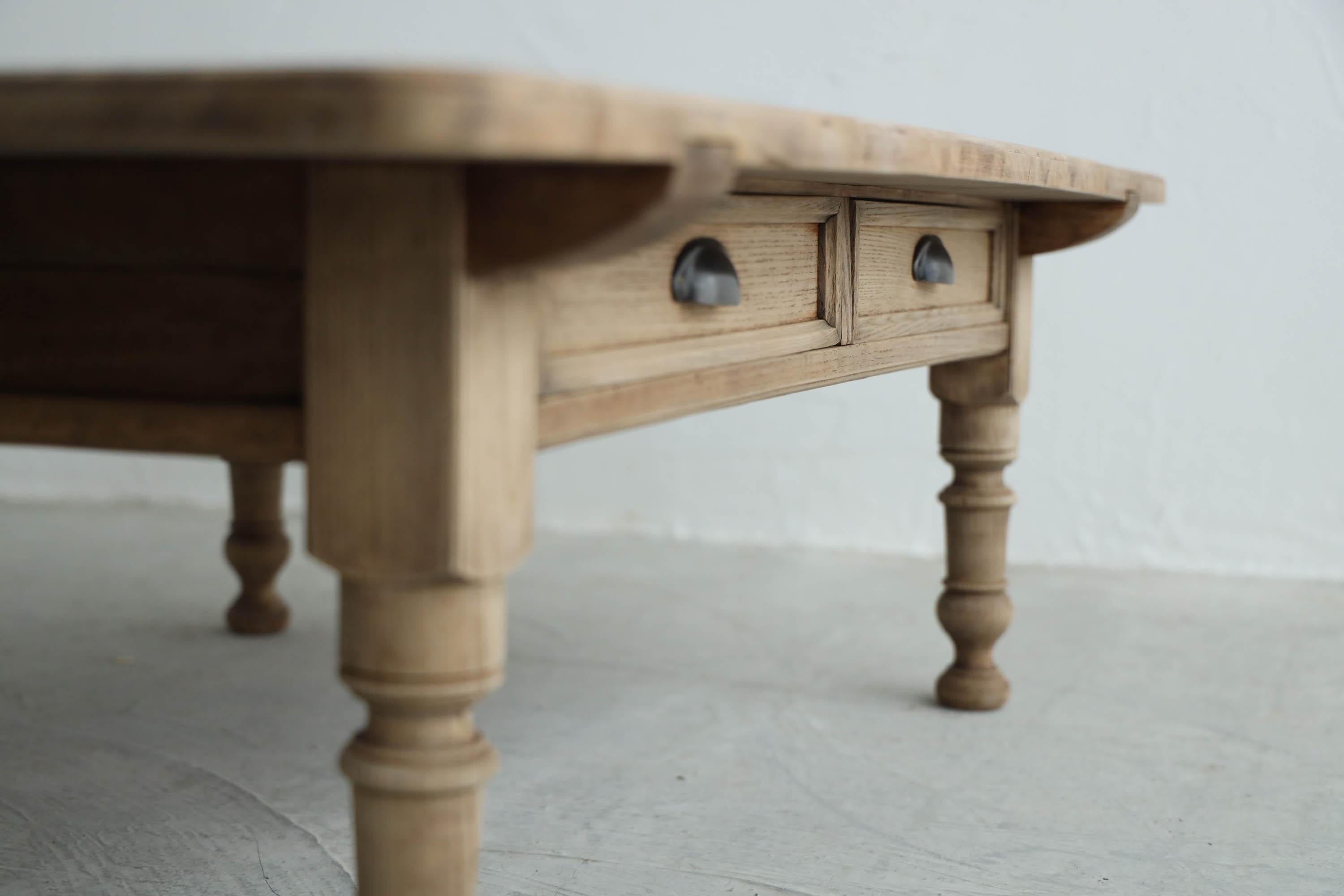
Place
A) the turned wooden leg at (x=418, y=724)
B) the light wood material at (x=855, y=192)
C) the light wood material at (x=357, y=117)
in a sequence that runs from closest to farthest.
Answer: the light wood material at (x=357, y=117) → the turned wooden leg at (x=418, y=724) → the light wood material at (x=855, y=192)

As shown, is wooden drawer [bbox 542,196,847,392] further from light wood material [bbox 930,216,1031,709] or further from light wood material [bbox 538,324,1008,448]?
light wood material [bbox 930,216,1031,709]

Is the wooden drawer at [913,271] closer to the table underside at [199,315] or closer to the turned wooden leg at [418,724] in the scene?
the table underside at [199,315]

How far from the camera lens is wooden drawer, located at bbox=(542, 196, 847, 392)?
2.95 feet

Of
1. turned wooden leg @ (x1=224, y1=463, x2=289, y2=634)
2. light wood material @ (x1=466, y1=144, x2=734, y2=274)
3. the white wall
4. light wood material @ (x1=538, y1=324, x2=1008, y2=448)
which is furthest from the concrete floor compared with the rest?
light wood material @ (x1=466, y1=144, x2=734, y2=274)

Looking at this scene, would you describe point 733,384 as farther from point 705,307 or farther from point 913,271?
point 913,271

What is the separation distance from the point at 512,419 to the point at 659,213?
0.15m

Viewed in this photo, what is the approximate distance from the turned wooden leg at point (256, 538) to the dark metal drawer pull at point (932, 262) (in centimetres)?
106

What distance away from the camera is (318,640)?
2188 mm

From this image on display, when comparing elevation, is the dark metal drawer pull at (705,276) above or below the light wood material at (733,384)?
above

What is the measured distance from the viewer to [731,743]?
1.73 metres

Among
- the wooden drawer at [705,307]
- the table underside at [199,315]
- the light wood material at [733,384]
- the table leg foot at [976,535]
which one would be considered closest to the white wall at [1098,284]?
the table leg foot at [976,535]

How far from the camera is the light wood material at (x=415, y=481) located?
0.73 m

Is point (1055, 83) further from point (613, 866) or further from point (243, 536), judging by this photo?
point (613, 866)

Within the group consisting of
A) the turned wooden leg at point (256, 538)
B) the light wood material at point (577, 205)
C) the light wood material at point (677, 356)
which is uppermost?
the light wood material at point (577, 205)
